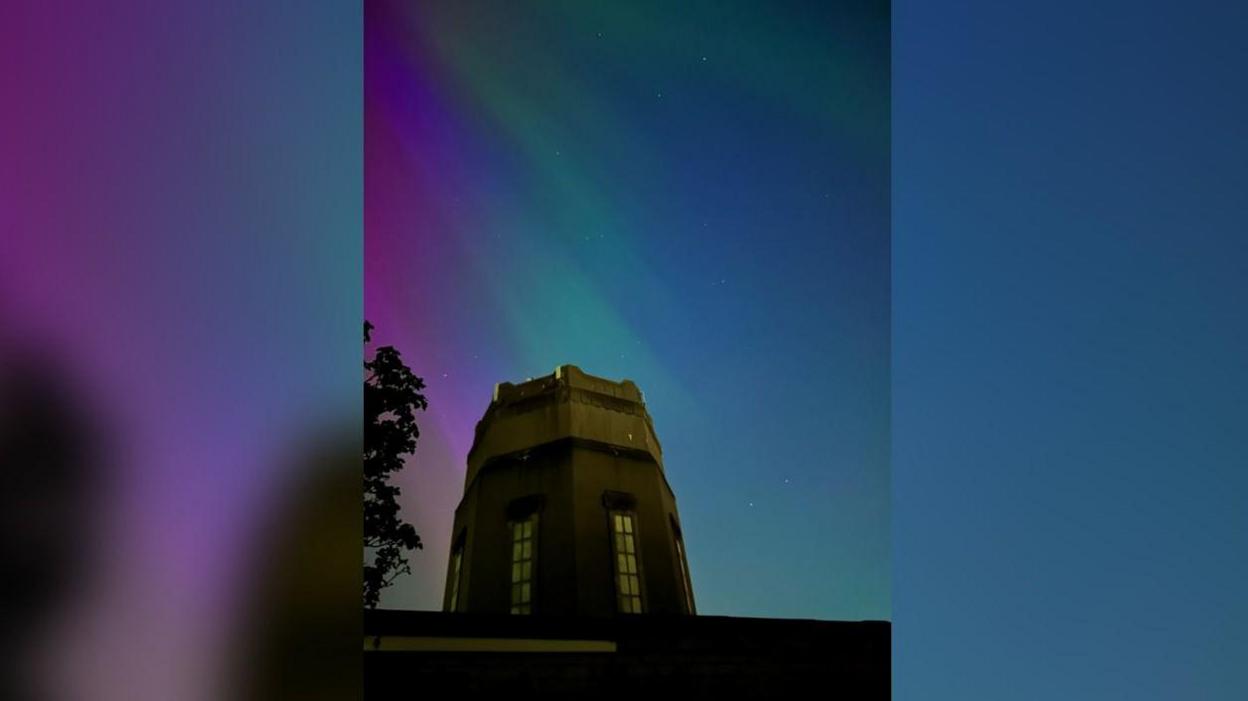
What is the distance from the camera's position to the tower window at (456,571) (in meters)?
1.79

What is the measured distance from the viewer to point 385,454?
1723 millimetres

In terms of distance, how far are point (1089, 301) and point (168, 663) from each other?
1.63 m

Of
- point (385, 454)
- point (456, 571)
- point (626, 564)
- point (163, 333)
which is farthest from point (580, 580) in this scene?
point (163, 333)

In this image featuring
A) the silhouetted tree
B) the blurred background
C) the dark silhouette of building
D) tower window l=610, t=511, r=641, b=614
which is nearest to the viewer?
the blurred background

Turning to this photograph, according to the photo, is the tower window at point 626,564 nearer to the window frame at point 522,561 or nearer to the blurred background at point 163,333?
the window frame at point 522,561

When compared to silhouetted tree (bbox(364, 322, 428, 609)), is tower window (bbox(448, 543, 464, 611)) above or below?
below

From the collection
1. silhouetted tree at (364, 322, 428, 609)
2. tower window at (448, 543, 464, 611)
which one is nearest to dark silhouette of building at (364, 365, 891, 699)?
tower window at (448, 543, 464, 611)

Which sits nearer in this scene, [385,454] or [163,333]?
[163,333]

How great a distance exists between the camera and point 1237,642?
177cm

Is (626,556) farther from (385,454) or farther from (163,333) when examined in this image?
(163,333)

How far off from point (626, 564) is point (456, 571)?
13.5 inches

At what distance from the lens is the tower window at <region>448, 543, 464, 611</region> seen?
1792 mm

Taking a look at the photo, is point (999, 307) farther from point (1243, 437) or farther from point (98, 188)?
point (98, 188)

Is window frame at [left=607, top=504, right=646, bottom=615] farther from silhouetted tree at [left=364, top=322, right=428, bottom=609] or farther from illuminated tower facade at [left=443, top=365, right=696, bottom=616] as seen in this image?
silhouetted tree at [left=364, top=322, right=428, bottom=609]
